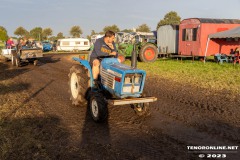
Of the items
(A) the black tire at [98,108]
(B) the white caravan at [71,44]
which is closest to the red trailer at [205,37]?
(A) the black tire at [98,108]

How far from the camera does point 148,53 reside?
57.3 feet

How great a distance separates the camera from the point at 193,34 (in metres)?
17.3

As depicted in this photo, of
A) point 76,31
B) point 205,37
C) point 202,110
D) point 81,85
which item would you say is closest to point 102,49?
point 81,85

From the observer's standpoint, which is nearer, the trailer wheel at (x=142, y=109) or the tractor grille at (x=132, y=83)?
the tractor grille at (x=132, y=83)

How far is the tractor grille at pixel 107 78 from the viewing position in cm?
518

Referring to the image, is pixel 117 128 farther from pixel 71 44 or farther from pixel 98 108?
pixel 71 44

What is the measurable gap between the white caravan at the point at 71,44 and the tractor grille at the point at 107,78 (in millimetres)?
33512

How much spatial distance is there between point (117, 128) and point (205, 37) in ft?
45.6

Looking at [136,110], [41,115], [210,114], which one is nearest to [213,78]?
[210,114]

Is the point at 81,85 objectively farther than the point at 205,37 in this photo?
A: No

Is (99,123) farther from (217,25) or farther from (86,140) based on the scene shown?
(217,25)

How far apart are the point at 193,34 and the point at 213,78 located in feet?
25.2

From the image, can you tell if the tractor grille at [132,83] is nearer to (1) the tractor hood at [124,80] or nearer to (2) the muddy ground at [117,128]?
(1) the tractor hood at [124,80]

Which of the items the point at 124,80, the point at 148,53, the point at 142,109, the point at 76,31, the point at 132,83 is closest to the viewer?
the point at 124,80
